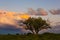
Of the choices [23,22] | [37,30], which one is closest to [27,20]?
[23,22]

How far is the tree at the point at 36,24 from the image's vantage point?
250 ft

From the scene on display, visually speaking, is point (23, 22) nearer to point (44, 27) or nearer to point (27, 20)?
point (27, 20)

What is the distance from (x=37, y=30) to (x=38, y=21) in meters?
4.74

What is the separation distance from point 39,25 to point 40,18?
13.8ft

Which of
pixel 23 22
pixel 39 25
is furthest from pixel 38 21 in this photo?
pixel 23 22

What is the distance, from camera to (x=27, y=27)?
7756cm

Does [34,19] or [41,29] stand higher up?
[34,19]

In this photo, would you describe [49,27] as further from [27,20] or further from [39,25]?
[27,20]

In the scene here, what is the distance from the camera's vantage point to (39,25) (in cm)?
7725

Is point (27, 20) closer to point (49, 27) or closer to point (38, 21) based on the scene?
point (38, 21)

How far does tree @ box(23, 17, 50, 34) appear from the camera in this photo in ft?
250

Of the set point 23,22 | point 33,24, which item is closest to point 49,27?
point 33,24

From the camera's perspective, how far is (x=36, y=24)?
76.5 m

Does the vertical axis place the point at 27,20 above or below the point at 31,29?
above
